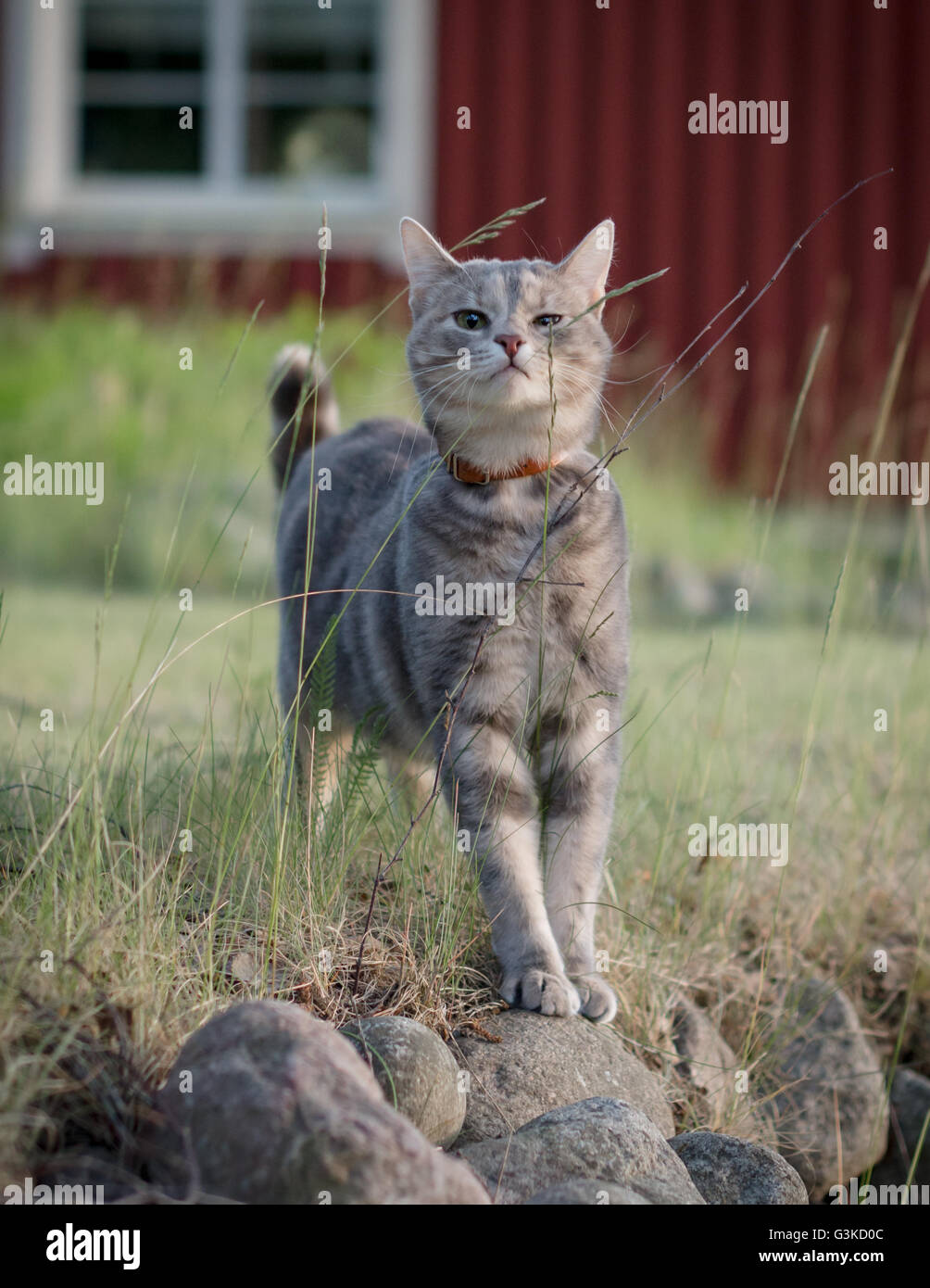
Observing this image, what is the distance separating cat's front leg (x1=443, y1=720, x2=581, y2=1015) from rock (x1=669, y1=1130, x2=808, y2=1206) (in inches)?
10.8

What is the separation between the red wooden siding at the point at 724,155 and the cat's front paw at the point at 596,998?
18.2 feet

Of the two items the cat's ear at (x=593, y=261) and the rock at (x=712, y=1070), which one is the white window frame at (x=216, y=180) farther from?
the rock at (x=712, y=1070)

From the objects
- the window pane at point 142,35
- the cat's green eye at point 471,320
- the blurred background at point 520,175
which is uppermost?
the window pane at point 142,35

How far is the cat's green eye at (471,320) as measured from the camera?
82.4 inches

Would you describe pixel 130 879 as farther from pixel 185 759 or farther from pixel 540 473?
pixel 540 473

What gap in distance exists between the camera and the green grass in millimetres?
1500

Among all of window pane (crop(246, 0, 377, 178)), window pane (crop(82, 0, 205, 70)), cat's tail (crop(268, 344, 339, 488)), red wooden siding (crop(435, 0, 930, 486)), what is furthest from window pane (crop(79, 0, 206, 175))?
cat's tail (crop(268, 344, 339, 488))

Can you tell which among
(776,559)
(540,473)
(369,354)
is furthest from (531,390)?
(369,354)

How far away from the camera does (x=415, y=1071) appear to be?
5.13 feet

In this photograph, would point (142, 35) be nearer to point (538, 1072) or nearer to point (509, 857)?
point (509, 857)

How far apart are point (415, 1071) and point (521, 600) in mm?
737

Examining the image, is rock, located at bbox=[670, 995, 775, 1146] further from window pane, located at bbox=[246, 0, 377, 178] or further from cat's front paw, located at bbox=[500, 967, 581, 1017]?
window pane, located at bbox=[246, 0, 377, 178]

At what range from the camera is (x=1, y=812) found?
1884 millimetres

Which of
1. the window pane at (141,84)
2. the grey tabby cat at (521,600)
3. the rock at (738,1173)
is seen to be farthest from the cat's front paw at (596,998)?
the window pane at (141,84)
